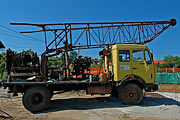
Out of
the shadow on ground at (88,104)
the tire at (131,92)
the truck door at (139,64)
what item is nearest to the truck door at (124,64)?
the truck door at (139,64)

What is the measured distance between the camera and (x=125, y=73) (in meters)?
6.46

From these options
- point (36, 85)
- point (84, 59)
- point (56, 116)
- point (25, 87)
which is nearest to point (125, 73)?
point (84, 59)

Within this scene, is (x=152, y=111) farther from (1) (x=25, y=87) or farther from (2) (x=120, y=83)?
(1) (x=25, y=87)

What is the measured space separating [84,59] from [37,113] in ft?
12.4

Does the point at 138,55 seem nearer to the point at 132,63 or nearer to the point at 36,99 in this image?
the point at 132,63

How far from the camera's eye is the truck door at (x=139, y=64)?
6508 millimetres

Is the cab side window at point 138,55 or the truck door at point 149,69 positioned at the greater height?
the cab side window at point 138,55

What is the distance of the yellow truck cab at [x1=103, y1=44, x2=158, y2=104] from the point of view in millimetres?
6375

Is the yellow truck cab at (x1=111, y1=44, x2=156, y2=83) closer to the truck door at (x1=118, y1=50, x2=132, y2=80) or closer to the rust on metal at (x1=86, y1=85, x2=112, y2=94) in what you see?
the truck door at (x1=118, y1=50, x2=132, y2=80)

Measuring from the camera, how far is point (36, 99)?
579cm

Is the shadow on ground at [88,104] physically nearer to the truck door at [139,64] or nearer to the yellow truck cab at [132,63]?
the yellow truck cab at [132,63]

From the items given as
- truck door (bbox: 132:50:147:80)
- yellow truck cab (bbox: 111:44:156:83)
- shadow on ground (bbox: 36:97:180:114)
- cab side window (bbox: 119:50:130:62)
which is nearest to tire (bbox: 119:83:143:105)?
shadow on ground (bbox: 36:97:180:114)

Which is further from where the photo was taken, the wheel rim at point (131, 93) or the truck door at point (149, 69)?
the truck door at point (149, 69)

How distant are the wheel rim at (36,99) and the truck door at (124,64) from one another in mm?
3868
